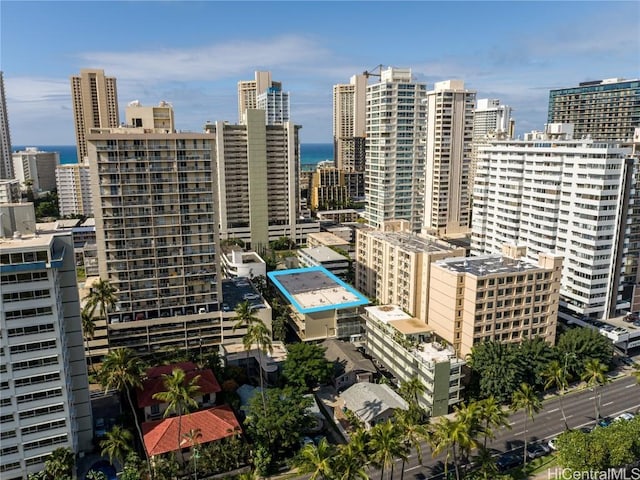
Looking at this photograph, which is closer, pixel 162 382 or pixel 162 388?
pixel 162 388

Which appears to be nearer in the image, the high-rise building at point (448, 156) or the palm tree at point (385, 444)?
the palm tree at point (385, 444)

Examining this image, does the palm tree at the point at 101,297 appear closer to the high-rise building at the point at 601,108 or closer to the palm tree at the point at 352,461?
the palm tree at the point at 352,461

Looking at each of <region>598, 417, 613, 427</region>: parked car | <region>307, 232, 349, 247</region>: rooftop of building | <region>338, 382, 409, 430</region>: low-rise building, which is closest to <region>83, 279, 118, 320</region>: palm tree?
<region>338, 382, 409, 430</region>: low-rise building

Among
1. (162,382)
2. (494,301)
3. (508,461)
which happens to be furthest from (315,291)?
(508,461)

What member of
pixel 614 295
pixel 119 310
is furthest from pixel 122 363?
pixel 614 295

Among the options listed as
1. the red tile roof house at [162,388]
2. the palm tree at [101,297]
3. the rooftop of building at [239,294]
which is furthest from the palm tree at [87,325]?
the rooftop of building at [239,294]

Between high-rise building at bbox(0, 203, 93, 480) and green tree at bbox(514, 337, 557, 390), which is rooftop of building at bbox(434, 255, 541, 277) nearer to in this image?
green tree at bbox(514, 337, 557, 390)

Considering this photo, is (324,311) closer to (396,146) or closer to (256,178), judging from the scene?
(396,146)
